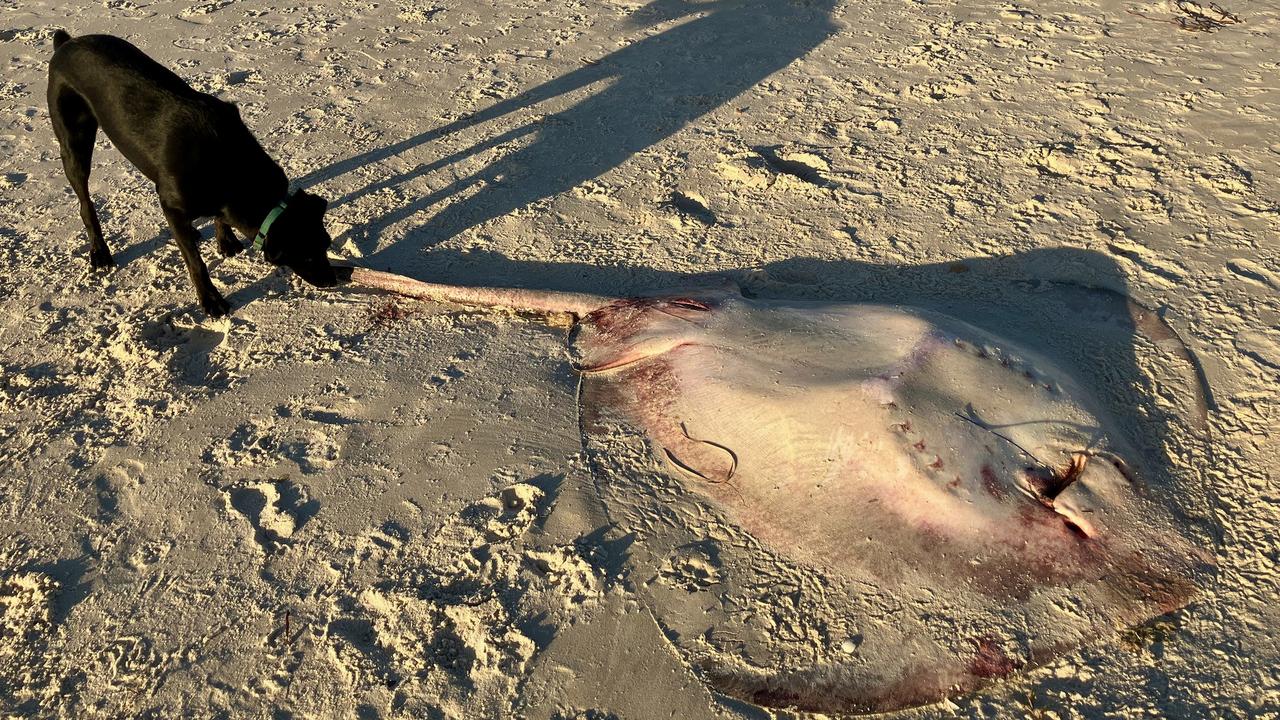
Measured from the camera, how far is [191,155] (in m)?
3.42

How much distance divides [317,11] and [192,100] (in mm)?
3846

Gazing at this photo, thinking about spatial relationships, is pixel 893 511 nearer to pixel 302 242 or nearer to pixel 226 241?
pixel 302 242

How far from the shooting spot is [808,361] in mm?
2793

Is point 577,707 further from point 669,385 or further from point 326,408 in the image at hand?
point 326,408

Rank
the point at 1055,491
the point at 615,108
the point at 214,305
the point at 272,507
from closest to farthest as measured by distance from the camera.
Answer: the point at 1055,491 < the point at 272,507 < the point at 214,305 < the point at 615,108

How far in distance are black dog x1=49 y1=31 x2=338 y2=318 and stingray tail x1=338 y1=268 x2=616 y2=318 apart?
0.19 metres

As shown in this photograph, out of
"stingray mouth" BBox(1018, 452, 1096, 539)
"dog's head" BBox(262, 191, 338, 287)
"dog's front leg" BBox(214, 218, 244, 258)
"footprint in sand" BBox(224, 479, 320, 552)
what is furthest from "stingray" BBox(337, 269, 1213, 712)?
"dog's front leg" BBox(214, 218, 244, 258)

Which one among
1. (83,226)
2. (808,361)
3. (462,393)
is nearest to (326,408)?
(462,393)

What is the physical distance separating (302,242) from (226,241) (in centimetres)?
93

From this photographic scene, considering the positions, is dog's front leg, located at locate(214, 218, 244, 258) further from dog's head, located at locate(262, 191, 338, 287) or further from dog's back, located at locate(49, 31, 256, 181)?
dog's head, located at locate(262, 191, 338, 287)

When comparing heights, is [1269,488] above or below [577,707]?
above

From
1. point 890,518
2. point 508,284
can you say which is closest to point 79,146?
point 508,284

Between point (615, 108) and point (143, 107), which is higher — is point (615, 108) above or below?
below

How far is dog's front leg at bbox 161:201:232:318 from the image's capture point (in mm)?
3572
